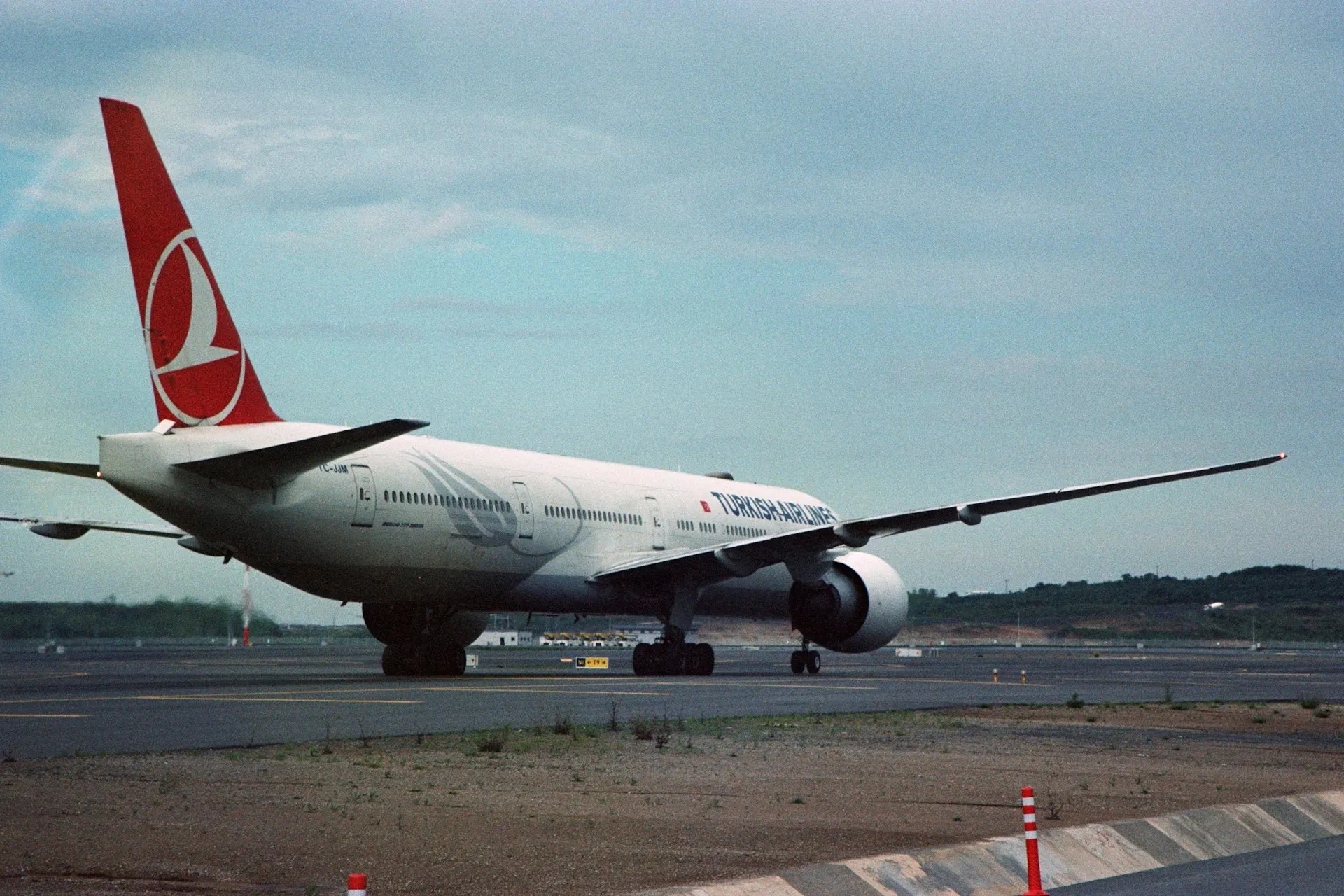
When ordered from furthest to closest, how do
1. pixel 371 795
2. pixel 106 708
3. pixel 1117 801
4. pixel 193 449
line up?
pixel 193 449 → pixel 106 708 → pixel 1117 801 → pixel 371 795

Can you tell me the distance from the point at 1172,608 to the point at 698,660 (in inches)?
4660

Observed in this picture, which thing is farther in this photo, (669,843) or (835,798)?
(835,798)

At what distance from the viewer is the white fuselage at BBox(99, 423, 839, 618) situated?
81.1 ft

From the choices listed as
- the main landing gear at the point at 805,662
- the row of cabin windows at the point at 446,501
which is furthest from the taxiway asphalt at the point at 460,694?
the row of cabin windows at the point at 446,501

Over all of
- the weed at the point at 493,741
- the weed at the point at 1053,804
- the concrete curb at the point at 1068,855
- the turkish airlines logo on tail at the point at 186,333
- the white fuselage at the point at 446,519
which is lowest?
the concrete curb at the point at 1068,855

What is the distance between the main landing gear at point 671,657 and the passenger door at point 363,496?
24.6 ft

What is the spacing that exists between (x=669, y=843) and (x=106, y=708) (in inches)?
485

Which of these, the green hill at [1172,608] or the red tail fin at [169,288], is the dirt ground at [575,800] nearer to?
the red tail fin at [169,288]

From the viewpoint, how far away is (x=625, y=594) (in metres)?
33.7

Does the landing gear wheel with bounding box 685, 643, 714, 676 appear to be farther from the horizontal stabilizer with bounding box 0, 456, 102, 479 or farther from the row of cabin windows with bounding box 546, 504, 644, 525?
the horizontal stabilizer with bounding box 0, 456, 102, 479

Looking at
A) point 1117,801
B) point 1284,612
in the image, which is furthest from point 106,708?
point 1284,612

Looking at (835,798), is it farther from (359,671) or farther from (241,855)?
(359,671)

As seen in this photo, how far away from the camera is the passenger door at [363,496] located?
87.8ft

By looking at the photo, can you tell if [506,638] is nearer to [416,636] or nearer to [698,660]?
[698,660]
